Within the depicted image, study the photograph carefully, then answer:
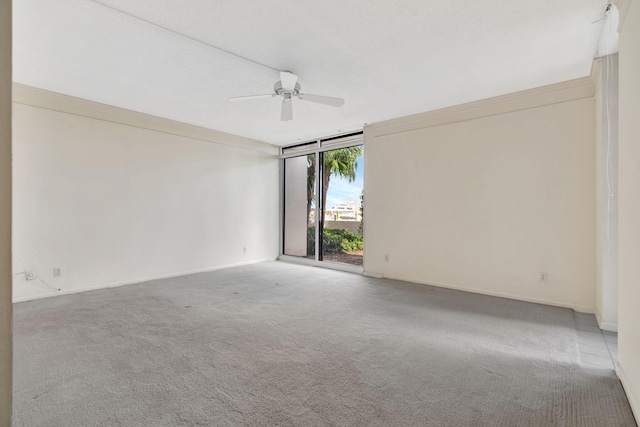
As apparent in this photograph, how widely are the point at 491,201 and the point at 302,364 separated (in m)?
3.19

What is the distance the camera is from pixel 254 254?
246 inches

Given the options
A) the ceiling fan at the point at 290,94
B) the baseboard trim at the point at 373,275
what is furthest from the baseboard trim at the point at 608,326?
the ceiling fan at the point at 290,94

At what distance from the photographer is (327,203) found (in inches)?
236

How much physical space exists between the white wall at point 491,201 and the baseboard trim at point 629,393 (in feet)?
5.21

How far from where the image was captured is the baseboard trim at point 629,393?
5.13 ft

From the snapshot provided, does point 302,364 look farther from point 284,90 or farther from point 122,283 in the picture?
point 122,283

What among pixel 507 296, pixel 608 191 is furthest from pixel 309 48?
pixel 507 296

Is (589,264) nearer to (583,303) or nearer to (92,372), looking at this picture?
(583,303)

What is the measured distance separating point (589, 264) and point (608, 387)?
74.1 inches

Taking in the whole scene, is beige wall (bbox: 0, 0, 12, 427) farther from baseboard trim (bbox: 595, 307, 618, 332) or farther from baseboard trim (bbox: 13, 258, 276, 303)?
baseboard trim (bbox: 595, 307, 618, 332)

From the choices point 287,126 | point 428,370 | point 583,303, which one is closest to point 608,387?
point 428,370

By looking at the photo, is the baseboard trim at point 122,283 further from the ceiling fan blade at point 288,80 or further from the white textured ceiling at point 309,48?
the ceiling fan blade at point 288,80

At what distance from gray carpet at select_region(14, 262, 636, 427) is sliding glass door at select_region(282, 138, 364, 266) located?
227 cm

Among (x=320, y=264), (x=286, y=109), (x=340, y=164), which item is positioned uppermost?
(x=286, y=109)
